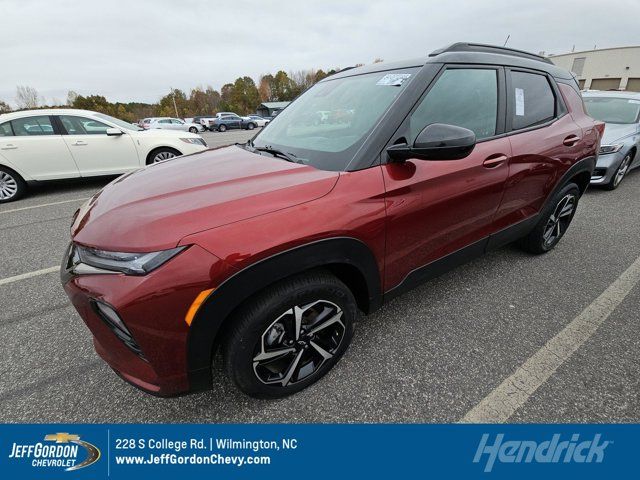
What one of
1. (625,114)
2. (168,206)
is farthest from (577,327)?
(625,114)

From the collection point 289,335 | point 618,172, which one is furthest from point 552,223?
point 618,172

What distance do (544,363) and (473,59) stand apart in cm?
198

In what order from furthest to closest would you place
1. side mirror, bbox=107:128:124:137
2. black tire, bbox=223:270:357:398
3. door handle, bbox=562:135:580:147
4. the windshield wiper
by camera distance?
side mirror, bbox=107:128:124:137
door handle, bbox=562:135:580:147
the windshield wiper
black tire, bbox=223:270:357:398

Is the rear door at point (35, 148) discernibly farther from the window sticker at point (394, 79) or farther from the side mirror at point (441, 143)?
the side mirror at point (441, 143)

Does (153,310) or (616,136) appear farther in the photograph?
(616,136)

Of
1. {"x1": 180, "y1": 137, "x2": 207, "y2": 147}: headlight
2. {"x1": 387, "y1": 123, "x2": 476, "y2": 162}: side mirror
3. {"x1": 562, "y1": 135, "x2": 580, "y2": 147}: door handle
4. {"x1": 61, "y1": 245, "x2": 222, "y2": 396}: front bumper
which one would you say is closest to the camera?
{"x1": 61, "y1": 245, "x2": 222, "y2": 396}: front bumper

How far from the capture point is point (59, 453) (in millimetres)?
1485

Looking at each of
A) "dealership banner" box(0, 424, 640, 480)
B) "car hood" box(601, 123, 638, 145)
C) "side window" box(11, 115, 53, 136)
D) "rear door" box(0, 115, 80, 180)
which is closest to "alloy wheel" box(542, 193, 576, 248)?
"dealership banner" box(0, 424, 640, 480)

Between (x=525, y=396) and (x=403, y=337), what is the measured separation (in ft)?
2.37

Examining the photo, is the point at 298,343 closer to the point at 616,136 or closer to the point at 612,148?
the point at 612,148

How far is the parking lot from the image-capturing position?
1.67 metres

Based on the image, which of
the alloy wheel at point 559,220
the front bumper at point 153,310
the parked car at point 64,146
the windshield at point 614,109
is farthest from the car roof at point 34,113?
the windshield at point 614,109

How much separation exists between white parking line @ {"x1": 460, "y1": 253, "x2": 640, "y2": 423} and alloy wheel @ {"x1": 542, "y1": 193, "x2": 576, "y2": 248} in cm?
64

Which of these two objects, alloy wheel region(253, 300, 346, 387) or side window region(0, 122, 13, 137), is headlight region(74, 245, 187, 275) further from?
side window region(0, 122, 13, 137)
